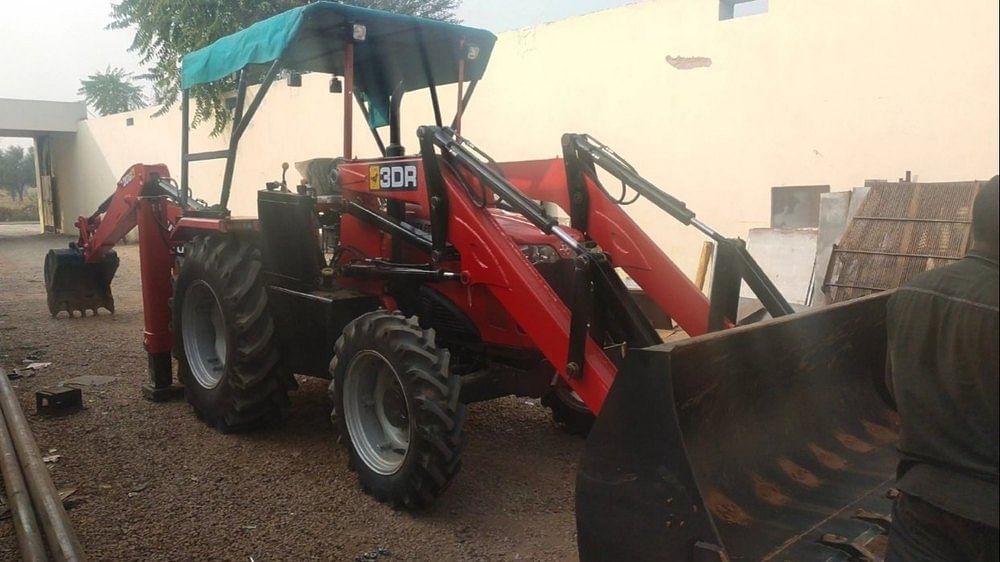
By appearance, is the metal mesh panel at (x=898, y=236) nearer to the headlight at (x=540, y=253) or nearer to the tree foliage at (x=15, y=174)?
the headlight at (x=540, y=253)

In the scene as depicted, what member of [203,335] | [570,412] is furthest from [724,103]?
[203,335]

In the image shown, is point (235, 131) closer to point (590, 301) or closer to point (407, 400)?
point (407, 400)

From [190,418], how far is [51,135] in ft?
86.0

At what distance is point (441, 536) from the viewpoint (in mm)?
3703

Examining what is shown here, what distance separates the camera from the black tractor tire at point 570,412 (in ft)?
16.7

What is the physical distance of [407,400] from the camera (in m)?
3.72

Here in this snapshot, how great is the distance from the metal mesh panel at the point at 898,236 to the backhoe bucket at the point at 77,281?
783cm

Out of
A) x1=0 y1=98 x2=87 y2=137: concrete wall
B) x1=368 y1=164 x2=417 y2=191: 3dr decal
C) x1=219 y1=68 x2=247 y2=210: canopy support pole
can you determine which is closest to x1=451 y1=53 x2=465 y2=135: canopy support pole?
x1=368 y1=164 x2=417 y2=191: 3dr decal

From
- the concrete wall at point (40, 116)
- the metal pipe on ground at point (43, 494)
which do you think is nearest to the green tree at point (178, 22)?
the concrete wall at point (40, 116)

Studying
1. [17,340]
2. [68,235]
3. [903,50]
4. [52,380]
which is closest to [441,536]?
[52,380]

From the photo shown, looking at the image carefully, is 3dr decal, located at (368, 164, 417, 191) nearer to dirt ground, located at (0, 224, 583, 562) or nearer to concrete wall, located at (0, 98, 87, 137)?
dirt ground, located at (0, 224, 583, 562)

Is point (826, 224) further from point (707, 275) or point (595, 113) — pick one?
point (595, 113)

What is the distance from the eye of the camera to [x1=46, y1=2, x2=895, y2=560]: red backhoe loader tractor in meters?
2.78

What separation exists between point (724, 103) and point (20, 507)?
733 cm
